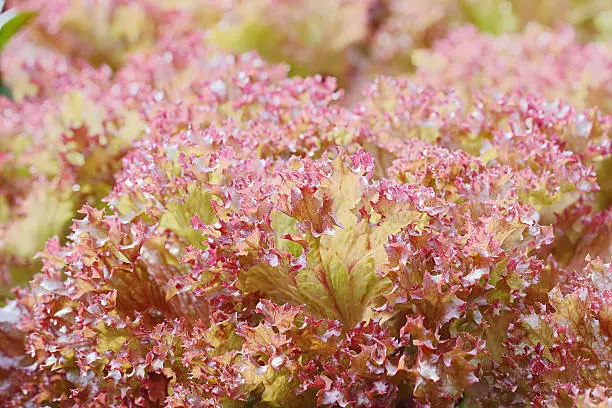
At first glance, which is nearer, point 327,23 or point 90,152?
point 90,152

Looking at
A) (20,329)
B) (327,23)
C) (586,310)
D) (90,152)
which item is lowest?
(20,329)

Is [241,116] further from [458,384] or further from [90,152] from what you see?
[458,384]

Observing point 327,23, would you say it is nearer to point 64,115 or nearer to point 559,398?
point 64,115

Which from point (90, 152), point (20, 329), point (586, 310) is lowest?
point (20, 329)

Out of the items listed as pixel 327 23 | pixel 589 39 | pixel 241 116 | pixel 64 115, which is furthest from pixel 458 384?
pixel 589 39

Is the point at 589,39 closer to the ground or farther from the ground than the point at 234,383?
farther from the ground

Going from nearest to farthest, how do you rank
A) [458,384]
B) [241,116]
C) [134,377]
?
[458,384] → [134,377] → [241,116]

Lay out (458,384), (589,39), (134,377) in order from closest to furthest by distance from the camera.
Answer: (458,384) < (134,377) < (589,39)

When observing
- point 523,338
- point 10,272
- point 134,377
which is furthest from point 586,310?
point 10,272

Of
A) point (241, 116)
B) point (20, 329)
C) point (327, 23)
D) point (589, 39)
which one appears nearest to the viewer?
point (20, 329)
